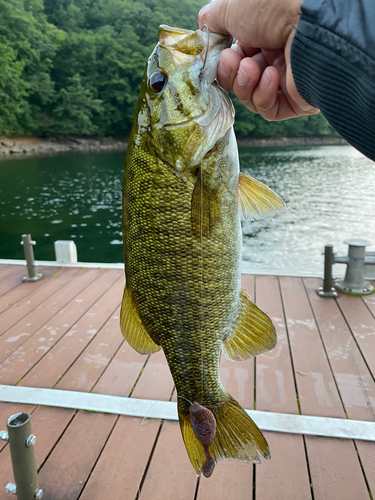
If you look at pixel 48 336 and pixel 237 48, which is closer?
pixel 237 48

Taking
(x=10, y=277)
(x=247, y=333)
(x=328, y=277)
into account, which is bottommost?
(x=10, y=277)

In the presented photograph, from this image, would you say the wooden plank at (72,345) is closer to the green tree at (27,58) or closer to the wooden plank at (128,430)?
the wooden plank at (128,430)

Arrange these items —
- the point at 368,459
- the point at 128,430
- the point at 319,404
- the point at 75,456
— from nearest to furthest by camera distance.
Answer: the point at 368,459
the point at 75,456
the point at 128,430
the point at 319,404

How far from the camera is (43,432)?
9.02ft

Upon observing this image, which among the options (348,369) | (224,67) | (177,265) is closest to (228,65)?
(224,67)

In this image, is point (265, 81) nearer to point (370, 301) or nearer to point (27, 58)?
point (370, 301)

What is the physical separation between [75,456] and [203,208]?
2.03 meters

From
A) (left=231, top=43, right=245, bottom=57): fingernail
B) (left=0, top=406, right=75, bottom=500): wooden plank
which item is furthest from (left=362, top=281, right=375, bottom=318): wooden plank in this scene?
(left=231, top=43, right=245, bottom=57): fingernail

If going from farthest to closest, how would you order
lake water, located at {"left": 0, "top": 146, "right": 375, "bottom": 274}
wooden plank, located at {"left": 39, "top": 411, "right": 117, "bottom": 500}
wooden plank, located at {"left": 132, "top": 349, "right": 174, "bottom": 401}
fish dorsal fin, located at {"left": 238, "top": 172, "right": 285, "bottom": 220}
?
lake water, located at {"left": 0, "top": 146, "right": 375, "bottom": 274}
wooden plank, located at {"left": 132, "top": 349, "right": 174, "bottom": 401}
wooden plank, located at {"left": 39, "top": 411, "right": 117, "bottom": 500}
fish dorsal fin, located at {"left": 238, "top": 172, "right": 285, "bottom": 220}

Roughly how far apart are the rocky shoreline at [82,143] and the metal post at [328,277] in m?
38.5

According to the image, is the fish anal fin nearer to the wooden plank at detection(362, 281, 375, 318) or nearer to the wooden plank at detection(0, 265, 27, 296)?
the wooden plank at detection(362, 281, 375, 318)

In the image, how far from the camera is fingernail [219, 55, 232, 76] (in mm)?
1449

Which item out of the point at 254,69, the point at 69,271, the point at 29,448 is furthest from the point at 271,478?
the point at 69,271

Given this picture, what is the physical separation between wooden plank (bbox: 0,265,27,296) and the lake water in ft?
11.2
